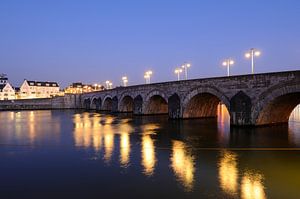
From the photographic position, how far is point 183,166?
1205 centimetres

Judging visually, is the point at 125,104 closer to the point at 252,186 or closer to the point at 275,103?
the point at 275,103

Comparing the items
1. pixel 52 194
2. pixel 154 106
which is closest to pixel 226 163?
pixel 52 194

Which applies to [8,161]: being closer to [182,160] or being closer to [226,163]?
[182,160]

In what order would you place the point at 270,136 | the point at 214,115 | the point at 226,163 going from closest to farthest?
1. the point at 226,163
2. the point at 270,136
3. the point at 214,115

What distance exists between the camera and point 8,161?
13.3m

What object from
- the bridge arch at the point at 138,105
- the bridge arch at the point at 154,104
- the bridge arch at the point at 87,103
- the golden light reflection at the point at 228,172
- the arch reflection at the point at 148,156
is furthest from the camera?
the bridge arch at the point at 87,103

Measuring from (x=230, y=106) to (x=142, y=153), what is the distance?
11.8 meters

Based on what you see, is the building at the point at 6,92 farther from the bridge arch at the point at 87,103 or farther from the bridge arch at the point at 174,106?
the bridge arch at the point at 174,106

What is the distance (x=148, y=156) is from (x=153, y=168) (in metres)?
2.33

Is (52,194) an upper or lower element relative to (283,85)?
lower

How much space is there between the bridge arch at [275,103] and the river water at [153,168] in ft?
10.6

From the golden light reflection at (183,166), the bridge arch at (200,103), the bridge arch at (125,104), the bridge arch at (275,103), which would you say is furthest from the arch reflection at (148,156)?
the bridge arch at (125,104)

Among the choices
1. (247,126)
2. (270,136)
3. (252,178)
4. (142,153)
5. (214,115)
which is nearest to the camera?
(252,178)

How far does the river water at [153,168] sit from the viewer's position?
356 inches
